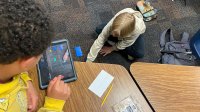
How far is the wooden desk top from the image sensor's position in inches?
44.6

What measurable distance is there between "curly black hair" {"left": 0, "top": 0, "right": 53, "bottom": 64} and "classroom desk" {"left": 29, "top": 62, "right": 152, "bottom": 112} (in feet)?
1.40

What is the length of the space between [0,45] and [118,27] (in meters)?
1.07

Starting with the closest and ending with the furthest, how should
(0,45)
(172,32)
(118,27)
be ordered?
(0,45) → (118,27) → (172,32)

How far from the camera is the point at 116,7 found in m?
2.29

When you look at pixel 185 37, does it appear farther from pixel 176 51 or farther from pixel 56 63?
pixel 56 63

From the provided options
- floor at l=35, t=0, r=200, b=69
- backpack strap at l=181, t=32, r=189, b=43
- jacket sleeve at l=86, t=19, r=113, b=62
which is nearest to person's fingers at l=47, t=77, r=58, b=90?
jacket sleeve at l=86, t=19, r=113, b=62

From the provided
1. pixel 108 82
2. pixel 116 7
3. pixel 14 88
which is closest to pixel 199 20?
pixel 116 7

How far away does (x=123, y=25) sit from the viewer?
163 cm

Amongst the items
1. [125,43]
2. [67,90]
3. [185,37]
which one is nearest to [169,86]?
[67,90]

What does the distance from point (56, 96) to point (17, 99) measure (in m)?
0.17

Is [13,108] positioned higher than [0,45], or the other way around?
[0,45]

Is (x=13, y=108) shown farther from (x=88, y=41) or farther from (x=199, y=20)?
(x=199, y=20)

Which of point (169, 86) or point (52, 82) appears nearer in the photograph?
point (52, 82)

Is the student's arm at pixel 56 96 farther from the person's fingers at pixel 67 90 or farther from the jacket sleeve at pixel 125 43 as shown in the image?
the jacket sleeve at pixel 125 43
